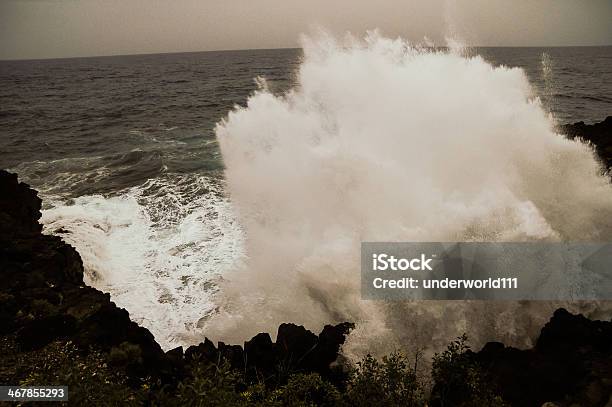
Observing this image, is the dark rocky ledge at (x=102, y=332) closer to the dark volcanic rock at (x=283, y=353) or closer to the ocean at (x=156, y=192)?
the dark volcanic rock at (x=283, y=353)

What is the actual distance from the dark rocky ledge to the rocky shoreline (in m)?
0.02

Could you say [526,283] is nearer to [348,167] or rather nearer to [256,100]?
[348,167]

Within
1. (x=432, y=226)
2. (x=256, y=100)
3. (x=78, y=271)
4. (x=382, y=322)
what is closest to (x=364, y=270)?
(x=382, y=322)

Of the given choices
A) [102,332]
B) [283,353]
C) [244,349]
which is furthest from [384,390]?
[102,332]

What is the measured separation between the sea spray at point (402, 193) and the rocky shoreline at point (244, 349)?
4.54 ft

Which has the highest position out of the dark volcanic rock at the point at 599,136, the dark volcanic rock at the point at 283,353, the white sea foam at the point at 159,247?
→ the dark volcanic rock at the point at 599,136

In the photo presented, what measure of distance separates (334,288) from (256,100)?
1558 centimetres

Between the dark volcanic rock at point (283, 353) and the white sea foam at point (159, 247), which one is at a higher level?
the white sea foam at point (159, 247)

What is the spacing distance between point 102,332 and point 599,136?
21.7m

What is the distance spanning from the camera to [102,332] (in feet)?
22.9

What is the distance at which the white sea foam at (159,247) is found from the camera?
1017 cm

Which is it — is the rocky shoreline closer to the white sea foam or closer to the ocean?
the ocean

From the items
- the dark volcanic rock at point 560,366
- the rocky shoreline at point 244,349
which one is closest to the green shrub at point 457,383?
the rocky shoreline at point 244,349

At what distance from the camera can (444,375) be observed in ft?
19.3
